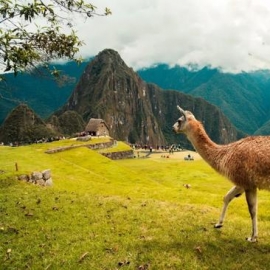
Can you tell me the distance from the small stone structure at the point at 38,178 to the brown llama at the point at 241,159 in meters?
11.1

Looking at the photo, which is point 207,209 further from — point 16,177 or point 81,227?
point 16,177

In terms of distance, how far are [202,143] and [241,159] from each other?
130cm

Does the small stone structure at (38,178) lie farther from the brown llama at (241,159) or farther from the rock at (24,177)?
the brown llama at (241,159)

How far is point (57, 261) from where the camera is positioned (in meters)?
8.51

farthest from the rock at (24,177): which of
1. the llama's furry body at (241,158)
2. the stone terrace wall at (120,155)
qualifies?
the stone terrace wall at (120,155)

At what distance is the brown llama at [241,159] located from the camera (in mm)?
8352

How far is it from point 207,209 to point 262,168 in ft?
13.9

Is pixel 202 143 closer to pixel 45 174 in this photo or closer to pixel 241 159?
pixel 241 159

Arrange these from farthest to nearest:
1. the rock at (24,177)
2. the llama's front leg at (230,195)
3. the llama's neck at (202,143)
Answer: the rock at (24,177) → the llama's neck at (202,143) → the llama's front leg at (230,195)

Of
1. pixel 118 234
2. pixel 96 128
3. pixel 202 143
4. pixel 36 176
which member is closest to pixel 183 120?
pixel 202 143

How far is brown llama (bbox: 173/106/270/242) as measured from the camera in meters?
8.35

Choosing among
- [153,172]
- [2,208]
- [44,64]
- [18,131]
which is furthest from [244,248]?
[18,131]

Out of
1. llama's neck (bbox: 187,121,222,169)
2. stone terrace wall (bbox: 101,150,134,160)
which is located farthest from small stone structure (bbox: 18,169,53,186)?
stone terrace wall (bbox: 101,150,134,160)

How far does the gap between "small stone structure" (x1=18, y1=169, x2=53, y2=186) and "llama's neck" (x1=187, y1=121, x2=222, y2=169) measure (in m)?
11.4
